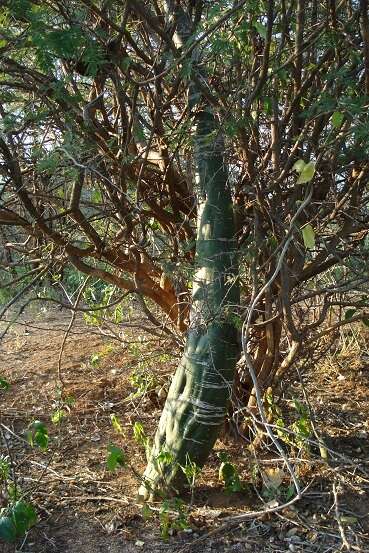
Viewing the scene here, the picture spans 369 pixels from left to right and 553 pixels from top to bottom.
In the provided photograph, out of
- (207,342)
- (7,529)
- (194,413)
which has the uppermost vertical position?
(207,342)

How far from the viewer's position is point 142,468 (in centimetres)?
268

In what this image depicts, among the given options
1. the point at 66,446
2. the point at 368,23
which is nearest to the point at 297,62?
the point at 368,23

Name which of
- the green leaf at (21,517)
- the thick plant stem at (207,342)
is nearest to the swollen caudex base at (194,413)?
the thick plant stem at (207,342)

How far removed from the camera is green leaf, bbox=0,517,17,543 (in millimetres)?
1997

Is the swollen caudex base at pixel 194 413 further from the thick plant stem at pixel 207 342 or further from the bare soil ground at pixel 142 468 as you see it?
the bare soil ground at pixel 142 468

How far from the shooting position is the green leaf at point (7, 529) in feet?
6.55

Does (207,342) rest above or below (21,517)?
above

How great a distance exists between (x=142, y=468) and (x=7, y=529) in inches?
30.9

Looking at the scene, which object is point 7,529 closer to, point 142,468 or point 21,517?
point 21,517

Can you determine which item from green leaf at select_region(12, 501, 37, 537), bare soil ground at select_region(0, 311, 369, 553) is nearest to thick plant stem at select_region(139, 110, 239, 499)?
bare soil ground at select_region(0, 311, 369, 553)

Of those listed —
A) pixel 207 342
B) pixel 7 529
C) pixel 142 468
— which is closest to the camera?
pixel 7 529

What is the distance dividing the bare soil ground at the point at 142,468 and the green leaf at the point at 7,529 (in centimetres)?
20

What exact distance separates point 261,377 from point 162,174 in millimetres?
974

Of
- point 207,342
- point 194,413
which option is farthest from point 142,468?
point 207,342
